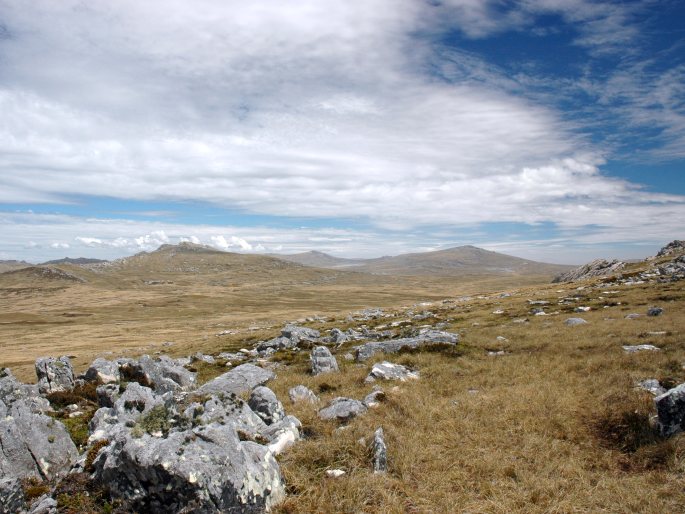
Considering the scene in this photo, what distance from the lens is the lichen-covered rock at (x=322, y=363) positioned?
22.5 m

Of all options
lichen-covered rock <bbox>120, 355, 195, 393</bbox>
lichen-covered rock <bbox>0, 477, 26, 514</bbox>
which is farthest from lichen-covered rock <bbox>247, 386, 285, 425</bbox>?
lichen-covered rock <bbox>120, 355, 195, 393</bbox>

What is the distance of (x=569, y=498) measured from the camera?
27.9 ft

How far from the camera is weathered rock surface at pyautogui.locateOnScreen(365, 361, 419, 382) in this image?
60.6ft

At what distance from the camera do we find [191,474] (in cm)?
749

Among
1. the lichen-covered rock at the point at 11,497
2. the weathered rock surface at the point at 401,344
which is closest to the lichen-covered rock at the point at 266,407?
the lichen-covered rock at the point at 11,497

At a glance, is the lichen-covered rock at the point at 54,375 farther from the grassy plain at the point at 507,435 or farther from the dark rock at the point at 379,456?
the dark rock at the point at 379,456

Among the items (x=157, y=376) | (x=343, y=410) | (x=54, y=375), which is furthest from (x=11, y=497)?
(x=54, y=375)

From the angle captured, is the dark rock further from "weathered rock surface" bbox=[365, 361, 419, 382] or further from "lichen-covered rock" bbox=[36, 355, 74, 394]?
"lichen-covered rock" bbox=[36, 355, 74, 394]

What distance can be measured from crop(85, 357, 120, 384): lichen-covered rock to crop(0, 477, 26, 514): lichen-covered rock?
523 inches

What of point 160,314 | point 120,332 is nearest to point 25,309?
point 160,314

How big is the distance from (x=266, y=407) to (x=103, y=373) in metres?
12.9

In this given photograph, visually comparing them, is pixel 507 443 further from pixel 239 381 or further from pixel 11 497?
pixel 239 381

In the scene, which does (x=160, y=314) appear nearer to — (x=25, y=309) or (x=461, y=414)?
(x=25, y=309)

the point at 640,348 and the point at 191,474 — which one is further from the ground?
the point at 640,348
